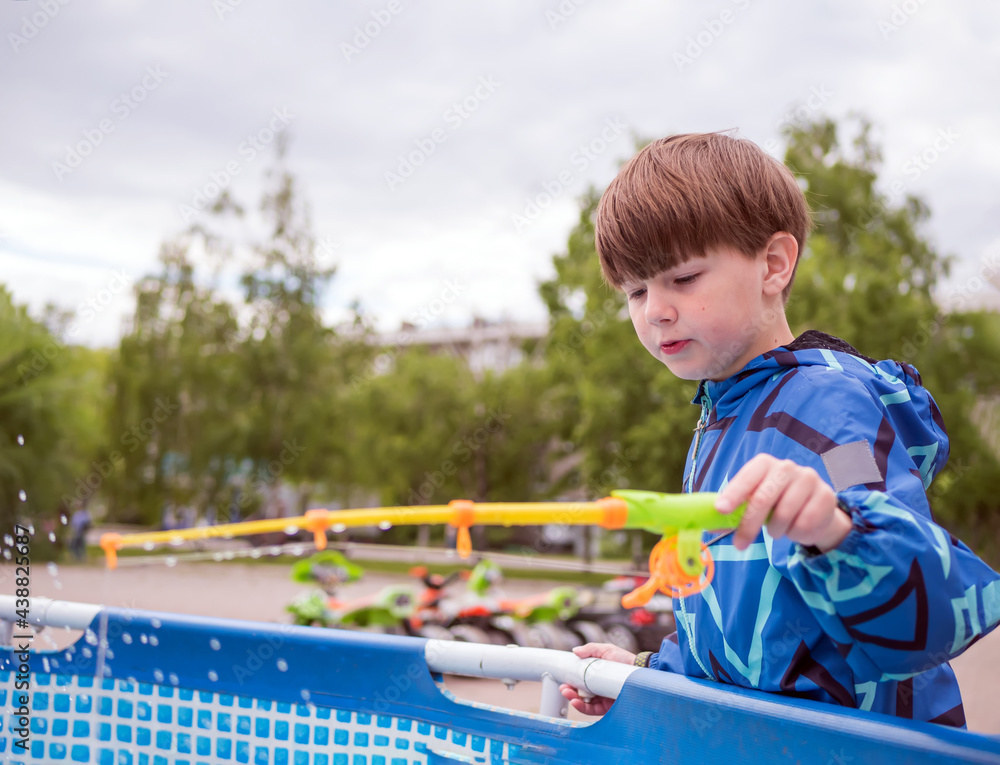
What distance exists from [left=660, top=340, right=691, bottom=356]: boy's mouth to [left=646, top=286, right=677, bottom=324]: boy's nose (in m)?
0.03

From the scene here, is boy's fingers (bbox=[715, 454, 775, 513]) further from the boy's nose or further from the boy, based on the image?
the boy's nose

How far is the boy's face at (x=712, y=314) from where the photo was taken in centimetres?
116

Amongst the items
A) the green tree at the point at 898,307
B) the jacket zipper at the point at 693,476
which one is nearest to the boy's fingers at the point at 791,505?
the jacket zipper at the point at 693,476

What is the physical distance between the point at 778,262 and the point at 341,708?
96 centimetres

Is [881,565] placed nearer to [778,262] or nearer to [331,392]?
[778,262]

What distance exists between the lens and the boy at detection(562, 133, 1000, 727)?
2.76 ft

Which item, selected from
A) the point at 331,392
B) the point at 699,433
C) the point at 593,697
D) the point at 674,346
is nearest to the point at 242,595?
the point at 331,392

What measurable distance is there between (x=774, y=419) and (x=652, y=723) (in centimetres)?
40

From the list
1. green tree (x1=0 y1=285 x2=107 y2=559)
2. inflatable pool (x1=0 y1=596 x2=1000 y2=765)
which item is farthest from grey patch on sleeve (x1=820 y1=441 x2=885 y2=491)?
green tree (x1=0 y1=285 x2=107 y2=559)

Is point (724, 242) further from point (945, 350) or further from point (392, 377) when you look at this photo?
point (392, 377)

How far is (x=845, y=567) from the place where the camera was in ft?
2.78

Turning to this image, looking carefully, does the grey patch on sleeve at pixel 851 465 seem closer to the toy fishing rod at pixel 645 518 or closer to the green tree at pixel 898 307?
the toy fishing rod at pixel 645 518

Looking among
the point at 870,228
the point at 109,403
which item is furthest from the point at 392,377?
the point at 870,228

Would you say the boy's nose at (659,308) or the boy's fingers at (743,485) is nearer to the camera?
the boy's fingers at (743,485)
